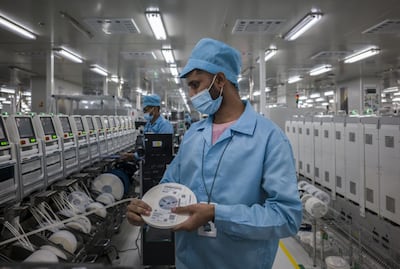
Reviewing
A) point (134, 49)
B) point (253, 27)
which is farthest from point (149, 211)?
point (134, 49)

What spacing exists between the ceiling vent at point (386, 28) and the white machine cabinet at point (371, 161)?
138 inches

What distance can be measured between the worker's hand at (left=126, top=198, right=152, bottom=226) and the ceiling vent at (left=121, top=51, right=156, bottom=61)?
24.7 feet

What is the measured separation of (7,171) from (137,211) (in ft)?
5.69

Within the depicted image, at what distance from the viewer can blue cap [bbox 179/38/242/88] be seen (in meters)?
1.22

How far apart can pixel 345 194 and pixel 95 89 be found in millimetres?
15776

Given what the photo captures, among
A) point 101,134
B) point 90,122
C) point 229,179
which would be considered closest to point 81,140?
point 90,122

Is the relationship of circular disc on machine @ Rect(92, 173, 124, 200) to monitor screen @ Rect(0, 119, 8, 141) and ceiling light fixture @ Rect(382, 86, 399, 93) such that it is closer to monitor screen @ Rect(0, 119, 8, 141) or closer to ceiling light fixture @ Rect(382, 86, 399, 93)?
monitor screen @ Rect(0, 119, 8, 141)

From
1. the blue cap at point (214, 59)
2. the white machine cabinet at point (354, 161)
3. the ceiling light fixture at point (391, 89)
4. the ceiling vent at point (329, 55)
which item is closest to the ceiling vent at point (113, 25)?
the white machine cabinet at point (354, 161)

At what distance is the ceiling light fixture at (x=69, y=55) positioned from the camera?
7777 mm

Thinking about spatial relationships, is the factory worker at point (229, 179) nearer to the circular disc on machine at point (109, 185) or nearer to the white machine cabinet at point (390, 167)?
the white machine cabinet at point (390, 167)

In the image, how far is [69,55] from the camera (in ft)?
27.7

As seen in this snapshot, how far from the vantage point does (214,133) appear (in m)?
1.27

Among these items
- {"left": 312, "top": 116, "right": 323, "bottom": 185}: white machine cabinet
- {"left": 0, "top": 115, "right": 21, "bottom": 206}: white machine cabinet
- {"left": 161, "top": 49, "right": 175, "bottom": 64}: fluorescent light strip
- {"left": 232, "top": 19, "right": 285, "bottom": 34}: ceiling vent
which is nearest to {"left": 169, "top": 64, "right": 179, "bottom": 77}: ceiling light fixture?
{"left": 161, "top": 49, "right": 175, "bottom": 64}: fluorescent light strip

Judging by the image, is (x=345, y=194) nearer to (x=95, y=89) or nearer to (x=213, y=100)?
(x=213, y=100)
